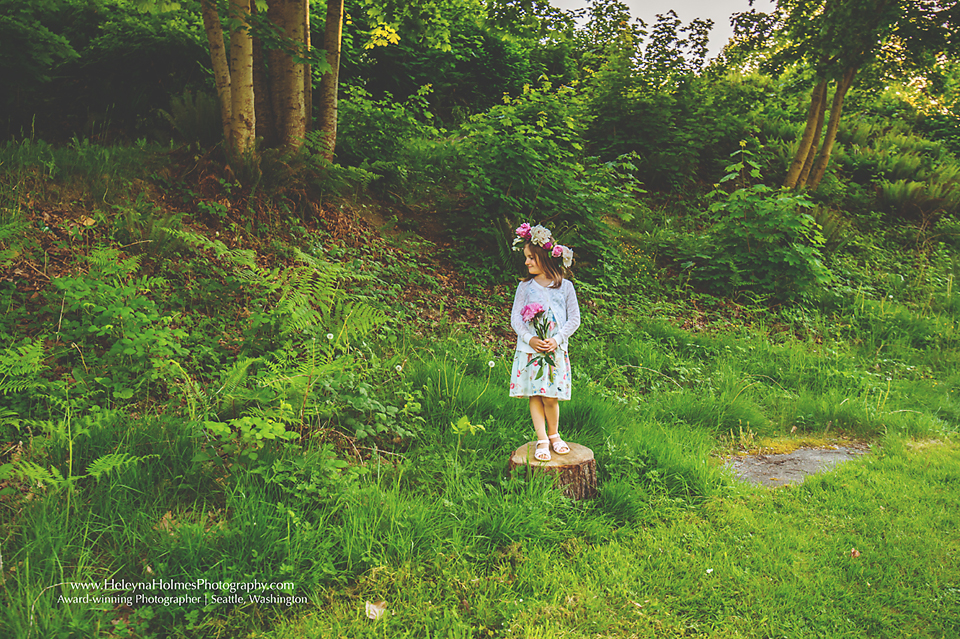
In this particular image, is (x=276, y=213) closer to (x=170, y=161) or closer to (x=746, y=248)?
(x=170, y=161)

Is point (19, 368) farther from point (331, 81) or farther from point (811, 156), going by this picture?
point (811, 156)

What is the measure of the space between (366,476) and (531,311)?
1486mm

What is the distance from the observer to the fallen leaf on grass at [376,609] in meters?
2.50

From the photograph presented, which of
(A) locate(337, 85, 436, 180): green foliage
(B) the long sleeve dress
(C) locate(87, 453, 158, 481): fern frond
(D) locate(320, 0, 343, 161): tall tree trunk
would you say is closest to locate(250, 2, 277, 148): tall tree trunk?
(D) locate(320, 0, 343, 161): tall tree trunk

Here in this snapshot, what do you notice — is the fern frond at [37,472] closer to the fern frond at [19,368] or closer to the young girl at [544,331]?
the fern frond at [19,368]

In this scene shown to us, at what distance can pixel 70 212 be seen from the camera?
4.81 meters

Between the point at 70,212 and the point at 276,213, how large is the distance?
72.0 inches

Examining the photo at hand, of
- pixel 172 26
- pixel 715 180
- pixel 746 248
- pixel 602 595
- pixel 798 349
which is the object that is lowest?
→ pixel 602 595

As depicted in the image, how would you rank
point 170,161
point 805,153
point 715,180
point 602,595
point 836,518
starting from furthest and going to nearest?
point 715,180, point 805,153, point 170,161, point 836,518, point 602,595

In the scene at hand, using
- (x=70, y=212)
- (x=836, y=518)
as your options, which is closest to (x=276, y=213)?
(x=70, y=212)

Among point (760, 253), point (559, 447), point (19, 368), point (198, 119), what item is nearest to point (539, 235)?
point (559, 447)

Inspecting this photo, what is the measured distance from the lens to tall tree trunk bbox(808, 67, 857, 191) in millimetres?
9513

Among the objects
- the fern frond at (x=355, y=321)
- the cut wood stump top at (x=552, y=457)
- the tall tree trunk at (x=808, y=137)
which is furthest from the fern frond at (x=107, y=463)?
the tall tree trunk at (x=808, y=137)

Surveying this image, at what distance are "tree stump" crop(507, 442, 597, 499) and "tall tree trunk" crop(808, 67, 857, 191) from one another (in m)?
9.25
